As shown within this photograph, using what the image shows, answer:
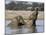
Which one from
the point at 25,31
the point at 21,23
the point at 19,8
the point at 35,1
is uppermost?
the point at 35,1

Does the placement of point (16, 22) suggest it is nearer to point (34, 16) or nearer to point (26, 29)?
point (26, 29)

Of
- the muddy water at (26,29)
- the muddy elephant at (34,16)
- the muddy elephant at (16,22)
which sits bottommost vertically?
the muddy water at (26,29)

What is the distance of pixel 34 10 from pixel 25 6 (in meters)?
0.15

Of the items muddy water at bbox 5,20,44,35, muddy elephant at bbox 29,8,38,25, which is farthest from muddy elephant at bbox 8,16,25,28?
muddy elephant at bbox 29,8,38,25

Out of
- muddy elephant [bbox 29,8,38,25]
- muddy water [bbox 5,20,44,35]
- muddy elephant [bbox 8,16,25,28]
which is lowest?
muddy water [bbox 5,20,44,35]

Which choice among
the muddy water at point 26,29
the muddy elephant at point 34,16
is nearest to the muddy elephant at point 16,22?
the muddy water at point 26,29

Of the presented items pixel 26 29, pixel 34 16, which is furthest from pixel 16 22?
pixel 34 16

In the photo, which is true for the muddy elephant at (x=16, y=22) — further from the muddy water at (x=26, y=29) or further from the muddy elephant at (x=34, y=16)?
the muddy elephant at (x=34, y=16)

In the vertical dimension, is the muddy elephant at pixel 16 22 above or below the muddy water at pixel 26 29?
above

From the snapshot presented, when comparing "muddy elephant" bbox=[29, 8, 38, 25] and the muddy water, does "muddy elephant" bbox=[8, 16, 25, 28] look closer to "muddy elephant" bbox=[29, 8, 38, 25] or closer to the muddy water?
the muddy water

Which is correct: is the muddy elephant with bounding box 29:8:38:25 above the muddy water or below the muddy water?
above

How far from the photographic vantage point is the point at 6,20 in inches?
50.1
